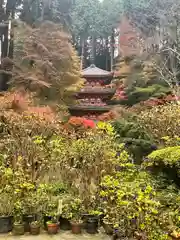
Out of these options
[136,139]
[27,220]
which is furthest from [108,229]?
[136,139]

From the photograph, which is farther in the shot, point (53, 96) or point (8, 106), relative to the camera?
point (53, 96)

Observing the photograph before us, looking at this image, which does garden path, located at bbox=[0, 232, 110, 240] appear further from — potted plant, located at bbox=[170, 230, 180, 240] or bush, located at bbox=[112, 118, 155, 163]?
bush, located at bbox=[112, 118, 155, 163]

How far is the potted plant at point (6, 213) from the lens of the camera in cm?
466

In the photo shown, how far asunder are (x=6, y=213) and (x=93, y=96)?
1452 cm

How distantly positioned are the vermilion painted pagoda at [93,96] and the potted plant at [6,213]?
1170 centimetres

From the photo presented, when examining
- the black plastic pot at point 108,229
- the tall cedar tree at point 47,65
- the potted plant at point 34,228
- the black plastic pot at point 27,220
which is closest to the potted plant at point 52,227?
the potted plant at point 34,228

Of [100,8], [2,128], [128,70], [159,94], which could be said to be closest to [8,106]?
[2,128]

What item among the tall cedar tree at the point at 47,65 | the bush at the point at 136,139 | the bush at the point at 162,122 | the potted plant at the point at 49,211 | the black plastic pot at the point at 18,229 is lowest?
the black plastic pot at the point at 18,229

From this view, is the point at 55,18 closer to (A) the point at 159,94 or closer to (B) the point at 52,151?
(A) the point at 159,94

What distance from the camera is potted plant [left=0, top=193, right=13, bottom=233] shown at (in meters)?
4.66

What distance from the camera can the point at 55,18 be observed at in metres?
19.3

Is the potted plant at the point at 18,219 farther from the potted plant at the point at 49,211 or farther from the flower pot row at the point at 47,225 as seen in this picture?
the potted plant at the point at 49,211

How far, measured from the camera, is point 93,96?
18.9m

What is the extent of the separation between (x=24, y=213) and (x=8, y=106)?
5491 millimetres
